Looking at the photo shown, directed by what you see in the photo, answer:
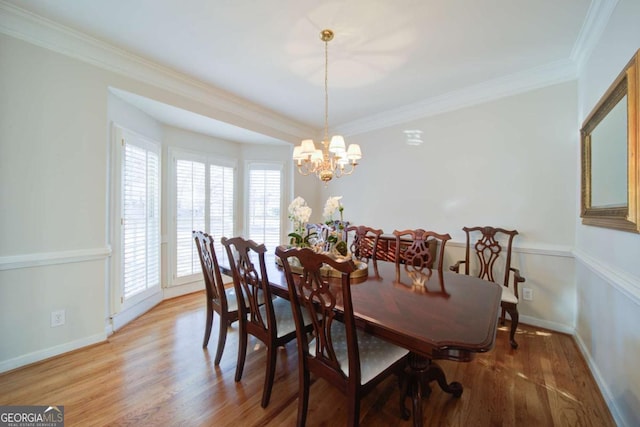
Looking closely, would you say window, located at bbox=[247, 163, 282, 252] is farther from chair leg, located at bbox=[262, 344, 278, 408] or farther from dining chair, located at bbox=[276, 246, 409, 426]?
dining chair, located at bbox=[276, 246, 409, 426]

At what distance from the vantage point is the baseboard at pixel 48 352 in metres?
1.91

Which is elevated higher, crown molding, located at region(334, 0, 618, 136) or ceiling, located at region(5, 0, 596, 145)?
ceiling, located at region(5, 0, 596, 145)

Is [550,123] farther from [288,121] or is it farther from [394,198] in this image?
[288,121]

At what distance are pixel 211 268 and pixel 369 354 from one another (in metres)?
1.43

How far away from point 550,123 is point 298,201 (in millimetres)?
2737

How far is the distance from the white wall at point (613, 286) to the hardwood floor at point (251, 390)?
19cm

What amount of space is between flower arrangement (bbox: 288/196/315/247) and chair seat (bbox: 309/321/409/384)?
2.79 ft

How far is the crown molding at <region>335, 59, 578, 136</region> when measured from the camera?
250cm

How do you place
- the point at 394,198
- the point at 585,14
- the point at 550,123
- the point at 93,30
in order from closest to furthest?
the point at 585,14
the point at 93,30
the point at 550,123
the point at 394,198

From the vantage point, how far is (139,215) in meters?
2.95

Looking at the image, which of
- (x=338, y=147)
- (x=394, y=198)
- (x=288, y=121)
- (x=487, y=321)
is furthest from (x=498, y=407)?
(x=288, y=121)

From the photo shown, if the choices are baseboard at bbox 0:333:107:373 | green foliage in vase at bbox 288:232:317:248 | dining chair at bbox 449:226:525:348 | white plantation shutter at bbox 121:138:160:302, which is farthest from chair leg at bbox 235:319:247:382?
dining chair at bbox 449:226:525:348

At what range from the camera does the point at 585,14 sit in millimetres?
1872

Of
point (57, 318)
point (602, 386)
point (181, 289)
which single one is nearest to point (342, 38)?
point (602, 386)
